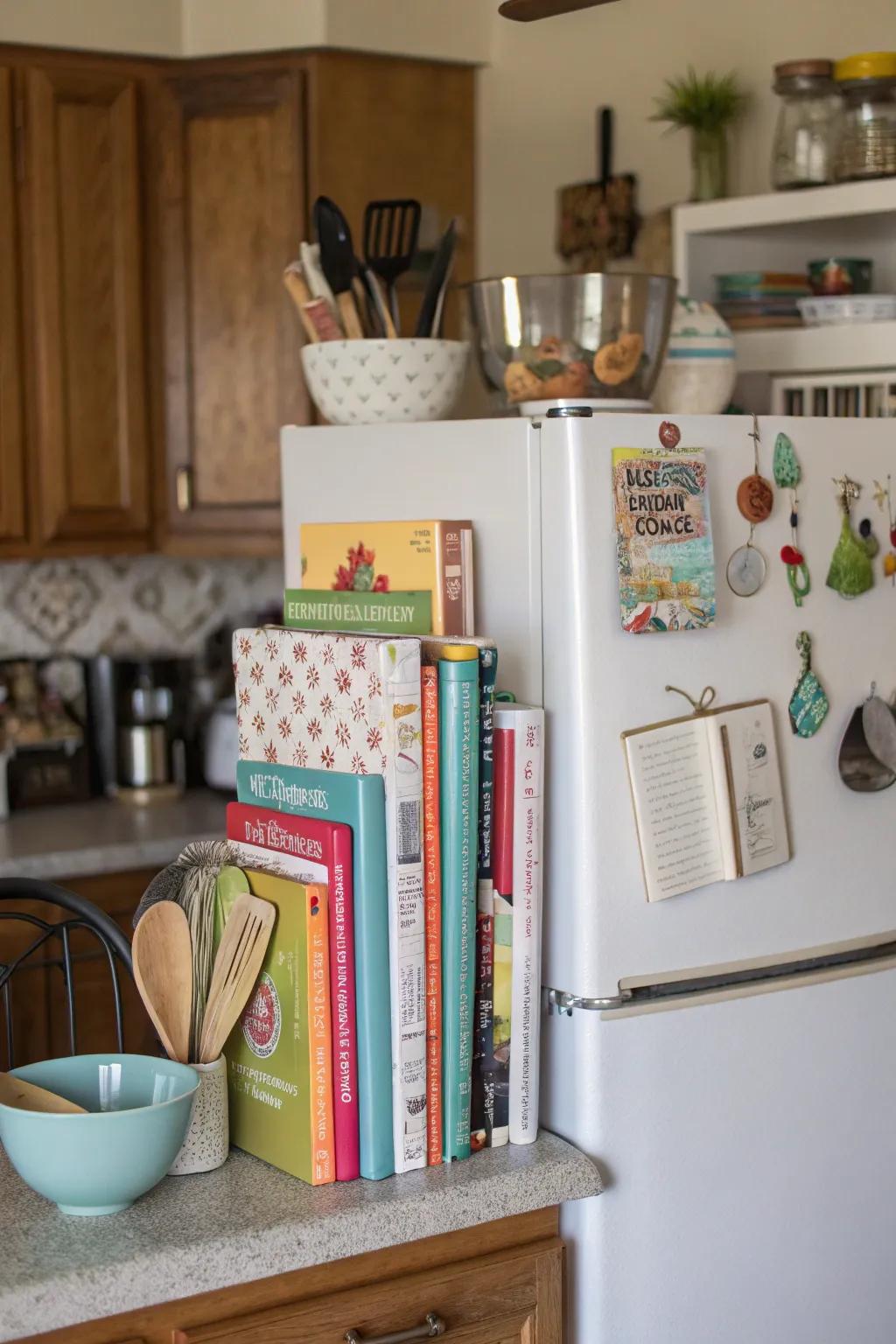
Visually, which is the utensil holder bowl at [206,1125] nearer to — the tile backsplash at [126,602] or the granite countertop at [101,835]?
the granite countertop at [101,835]

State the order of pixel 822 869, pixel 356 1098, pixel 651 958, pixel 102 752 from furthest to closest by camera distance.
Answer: pixel 102 752 < pixel 822 869 < pixel 651 958 < pixel 356 1098

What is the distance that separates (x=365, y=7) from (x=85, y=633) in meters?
1.39

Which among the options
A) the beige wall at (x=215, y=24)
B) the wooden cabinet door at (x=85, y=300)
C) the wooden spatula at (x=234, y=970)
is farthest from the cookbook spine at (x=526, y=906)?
the beige wall at (x=215, y=24)

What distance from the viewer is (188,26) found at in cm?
299

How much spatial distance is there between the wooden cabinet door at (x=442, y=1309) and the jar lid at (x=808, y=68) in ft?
5.62

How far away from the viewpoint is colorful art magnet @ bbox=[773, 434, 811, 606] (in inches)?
63.4

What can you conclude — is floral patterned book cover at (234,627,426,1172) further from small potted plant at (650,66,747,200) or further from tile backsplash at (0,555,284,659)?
tile backsplash at (0,555,284,659)

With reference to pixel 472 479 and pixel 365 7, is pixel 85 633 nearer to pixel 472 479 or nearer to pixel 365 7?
pixel 365 7

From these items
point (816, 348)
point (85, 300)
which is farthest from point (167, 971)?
point (85, 300)

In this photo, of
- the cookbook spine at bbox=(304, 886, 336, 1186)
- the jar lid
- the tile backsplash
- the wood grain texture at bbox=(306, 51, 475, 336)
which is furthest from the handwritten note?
the tile backsplash

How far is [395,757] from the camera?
1.38 metres

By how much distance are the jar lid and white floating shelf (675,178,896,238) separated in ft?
0.54

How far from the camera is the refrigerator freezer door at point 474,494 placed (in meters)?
1.52

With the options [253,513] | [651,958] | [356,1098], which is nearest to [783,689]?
[651,958]
